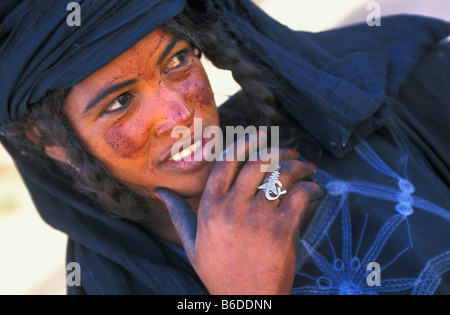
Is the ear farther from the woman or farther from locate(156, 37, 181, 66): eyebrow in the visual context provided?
locate(156, 37, 181, 66): eyebrow

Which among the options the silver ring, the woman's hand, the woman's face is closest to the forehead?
the woman's face

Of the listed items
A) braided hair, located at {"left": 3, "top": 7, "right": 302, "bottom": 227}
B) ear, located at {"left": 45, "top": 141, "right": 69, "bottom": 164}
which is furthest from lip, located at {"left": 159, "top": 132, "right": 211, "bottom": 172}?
ear, located at {"left": 45, "top": 141, "right": 69, "bottom": 164}

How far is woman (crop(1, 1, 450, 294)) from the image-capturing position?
1.45 metres

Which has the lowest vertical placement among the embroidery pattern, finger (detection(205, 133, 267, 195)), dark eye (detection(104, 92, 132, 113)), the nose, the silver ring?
the embroidery pattern

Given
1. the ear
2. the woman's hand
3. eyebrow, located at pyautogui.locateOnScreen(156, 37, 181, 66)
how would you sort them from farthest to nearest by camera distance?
the ear < eyebrow, located at pyautogui.locateOnScreen(156, 37, 181, 66) < the woman's hand

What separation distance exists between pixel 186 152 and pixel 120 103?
257 millimetres

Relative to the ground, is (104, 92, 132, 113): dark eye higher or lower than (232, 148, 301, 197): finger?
higher

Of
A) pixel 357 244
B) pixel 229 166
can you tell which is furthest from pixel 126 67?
pixel 357 244

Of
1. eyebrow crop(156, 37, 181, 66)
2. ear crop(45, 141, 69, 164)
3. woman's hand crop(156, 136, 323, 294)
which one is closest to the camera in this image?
woman's hand crop(156, 136, 323, 294)

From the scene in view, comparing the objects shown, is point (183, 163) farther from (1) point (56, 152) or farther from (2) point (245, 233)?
(1) point (56, 152)

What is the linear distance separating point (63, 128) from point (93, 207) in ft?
1.53

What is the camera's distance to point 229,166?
1.51 metres

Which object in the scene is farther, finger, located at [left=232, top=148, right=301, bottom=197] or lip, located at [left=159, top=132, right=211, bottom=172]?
lip, located at [left=159, top=132, right=211, bottom=172]

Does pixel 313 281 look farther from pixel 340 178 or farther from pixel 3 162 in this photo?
pixel 3 162
